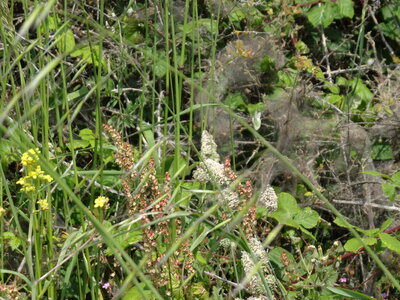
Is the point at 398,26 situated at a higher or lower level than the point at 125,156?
lower

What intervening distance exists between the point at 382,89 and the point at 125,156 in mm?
1528

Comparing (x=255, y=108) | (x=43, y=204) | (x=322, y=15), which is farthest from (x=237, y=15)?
(x=43, y=204)

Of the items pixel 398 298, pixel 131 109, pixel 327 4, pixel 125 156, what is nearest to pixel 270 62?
pixel 327 4

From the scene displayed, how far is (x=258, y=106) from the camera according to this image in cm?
253

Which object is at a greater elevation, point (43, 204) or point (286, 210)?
point (43, 204)

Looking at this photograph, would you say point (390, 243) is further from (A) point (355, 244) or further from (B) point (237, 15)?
(B) point (237, 15)

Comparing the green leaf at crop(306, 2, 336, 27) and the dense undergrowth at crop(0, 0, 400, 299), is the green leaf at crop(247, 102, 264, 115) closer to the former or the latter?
the dense undergrowth at crop(0, 0, 400, 299)

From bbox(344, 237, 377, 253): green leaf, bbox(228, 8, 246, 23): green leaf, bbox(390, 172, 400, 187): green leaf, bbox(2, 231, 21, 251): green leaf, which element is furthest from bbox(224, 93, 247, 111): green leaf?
bbox(2, 231, 21, 251): green leaf

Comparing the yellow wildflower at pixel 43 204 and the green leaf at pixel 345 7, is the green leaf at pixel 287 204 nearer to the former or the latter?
the yellow wildflower at pixel 43 204

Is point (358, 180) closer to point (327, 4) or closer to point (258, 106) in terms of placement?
point (258, 106)

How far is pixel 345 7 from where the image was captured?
2.80 m

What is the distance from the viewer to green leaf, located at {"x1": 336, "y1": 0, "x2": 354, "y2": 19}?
278 centimetres

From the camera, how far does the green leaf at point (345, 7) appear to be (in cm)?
278

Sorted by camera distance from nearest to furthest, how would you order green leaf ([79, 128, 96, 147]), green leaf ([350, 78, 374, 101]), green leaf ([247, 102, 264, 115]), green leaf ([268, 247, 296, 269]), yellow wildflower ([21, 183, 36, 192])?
yellow wildflower ([21, 183, 36, 192]), green leaf ([268, 247, 296, 269]), green leaf ([79, 128, 96, 147]), green leaf ([247, 102, 264, 115]), green leaf ([350, 78, 374, 101])
